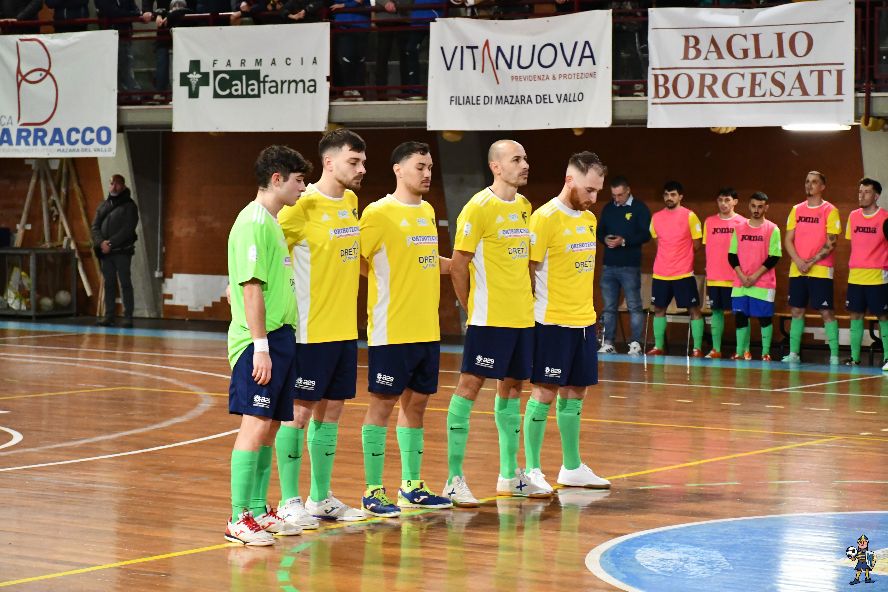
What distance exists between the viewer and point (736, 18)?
15953mm

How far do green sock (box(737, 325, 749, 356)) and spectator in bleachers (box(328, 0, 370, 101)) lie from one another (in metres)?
5.62

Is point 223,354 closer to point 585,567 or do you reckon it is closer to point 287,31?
point 287,31

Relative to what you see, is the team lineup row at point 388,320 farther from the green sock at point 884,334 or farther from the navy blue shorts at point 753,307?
the navy blue shorts at point 753,307

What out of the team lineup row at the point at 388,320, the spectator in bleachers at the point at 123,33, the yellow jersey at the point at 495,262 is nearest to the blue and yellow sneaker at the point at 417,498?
the team lineup row at the point at 388,320

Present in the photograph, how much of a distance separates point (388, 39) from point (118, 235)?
5.38 meters

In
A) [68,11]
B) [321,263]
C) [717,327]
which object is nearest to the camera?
[321,263]

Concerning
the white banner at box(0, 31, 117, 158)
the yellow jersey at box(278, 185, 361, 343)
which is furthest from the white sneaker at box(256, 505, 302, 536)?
the white banner at box(0, 31, 117, 158)

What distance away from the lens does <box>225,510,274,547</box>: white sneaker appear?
6.79 meters

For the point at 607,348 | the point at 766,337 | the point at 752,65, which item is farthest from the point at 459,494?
the point at 607,348

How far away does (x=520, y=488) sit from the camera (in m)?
8.33

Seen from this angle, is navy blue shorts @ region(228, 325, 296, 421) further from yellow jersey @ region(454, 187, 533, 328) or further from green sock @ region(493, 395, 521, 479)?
green sock @ region(493, 395, 521, 479)

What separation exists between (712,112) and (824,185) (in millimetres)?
1613

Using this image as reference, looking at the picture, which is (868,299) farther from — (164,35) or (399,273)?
(164,35)

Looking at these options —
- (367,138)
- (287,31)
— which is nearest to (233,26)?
(287,31)
